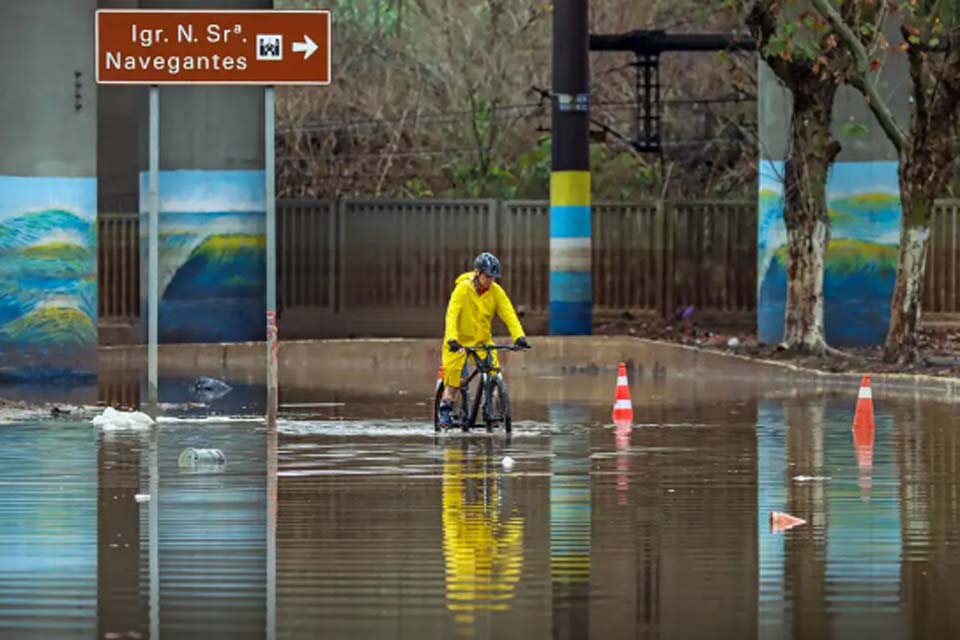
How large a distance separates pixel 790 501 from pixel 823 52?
57.1ft

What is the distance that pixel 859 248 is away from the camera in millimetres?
38531

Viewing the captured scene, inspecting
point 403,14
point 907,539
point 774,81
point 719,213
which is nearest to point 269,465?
point 907,539

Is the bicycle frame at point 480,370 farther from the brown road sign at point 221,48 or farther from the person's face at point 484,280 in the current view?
the brown road sign at point 221,48

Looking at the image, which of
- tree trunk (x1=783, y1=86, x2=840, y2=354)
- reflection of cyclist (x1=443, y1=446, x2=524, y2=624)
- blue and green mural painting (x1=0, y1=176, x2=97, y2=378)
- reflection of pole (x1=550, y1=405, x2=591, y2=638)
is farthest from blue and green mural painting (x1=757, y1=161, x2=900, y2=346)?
reflection of cyclist (x1=443, y1=446, x2=524, y2=624)

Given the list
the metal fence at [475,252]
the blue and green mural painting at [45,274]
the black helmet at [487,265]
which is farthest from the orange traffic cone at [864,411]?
the metal fence at [475,252]

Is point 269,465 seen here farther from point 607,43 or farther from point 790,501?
point 607,43

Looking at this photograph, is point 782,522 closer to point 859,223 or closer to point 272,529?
point 272,529

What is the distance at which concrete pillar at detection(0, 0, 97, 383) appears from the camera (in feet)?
105

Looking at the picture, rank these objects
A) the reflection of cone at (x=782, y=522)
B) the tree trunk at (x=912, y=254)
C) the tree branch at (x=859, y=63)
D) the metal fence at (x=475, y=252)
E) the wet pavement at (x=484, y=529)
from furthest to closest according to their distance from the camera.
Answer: the metal fence at (x=475, y=252)
the tree trunk at (x=912, y=254)
the tree branch at (x=859, y=63)
the reflection of cone at (x=782, y=522)
the wet pavement at (x=484, y=529)

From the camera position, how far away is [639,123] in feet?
162

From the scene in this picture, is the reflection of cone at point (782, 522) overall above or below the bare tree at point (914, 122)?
below

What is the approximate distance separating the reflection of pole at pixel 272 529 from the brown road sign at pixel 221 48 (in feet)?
10.5

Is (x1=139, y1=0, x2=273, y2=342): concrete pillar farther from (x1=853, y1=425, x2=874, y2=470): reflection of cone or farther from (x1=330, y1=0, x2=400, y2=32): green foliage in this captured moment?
(x1=853, y1=425, x2=874, y2=470): reflection of cone

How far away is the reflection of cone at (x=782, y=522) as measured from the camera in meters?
16.1
